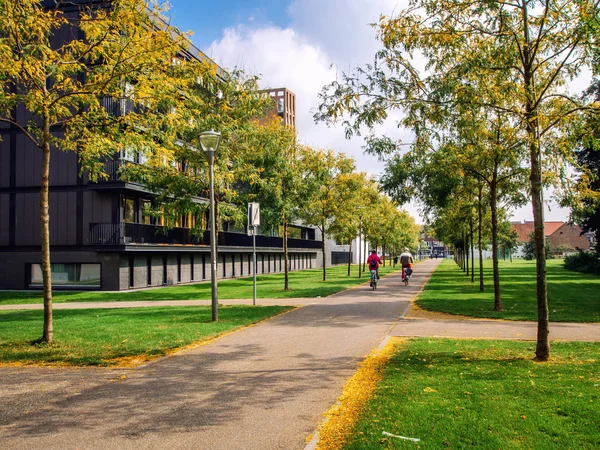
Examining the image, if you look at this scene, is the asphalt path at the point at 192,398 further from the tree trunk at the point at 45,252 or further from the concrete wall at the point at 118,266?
the concrete wall at the point at 118,266

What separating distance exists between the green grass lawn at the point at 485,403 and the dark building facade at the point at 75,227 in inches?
847

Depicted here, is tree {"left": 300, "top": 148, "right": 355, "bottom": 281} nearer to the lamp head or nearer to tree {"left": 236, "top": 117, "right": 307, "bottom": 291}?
tree {"left": 236, "top": 117, "right": 307, "bottom": 291}

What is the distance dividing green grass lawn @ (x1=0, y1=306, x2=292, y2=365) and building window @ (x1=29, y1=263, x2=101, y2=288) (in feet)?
36.5

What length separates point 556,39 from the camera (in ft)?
28.2

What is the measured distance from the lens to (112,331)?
11.3 meters

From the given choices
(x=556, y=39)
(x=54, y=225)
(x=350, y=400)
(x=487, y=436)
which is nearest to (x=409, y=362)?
(x=350, y=400)

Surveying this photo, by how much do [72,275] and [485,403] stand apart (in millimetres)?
26545

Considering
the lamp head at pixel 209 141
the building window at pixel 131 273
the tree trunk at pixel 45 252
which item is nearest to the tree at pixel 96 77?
the tree trunk at pixel 45 252

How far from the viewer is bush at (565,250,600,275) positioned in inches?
1619

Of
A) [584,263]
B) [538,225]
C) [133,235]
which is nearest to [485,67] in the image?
[538,225]

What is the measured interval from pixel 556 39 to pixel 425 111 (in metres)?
2.40

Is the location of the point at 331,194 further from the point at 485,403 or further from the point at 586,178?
the point at 485,403

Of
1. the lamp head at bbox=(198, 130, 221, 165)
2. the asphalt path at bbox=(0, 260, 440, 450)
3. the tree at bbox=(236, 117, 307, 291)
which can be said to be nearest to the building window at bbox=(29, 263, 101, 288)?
the tree at bbox=(236, 117, 307, 291)

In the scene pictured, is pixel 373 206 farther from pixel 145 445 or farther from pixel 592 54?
pixel 145 445
